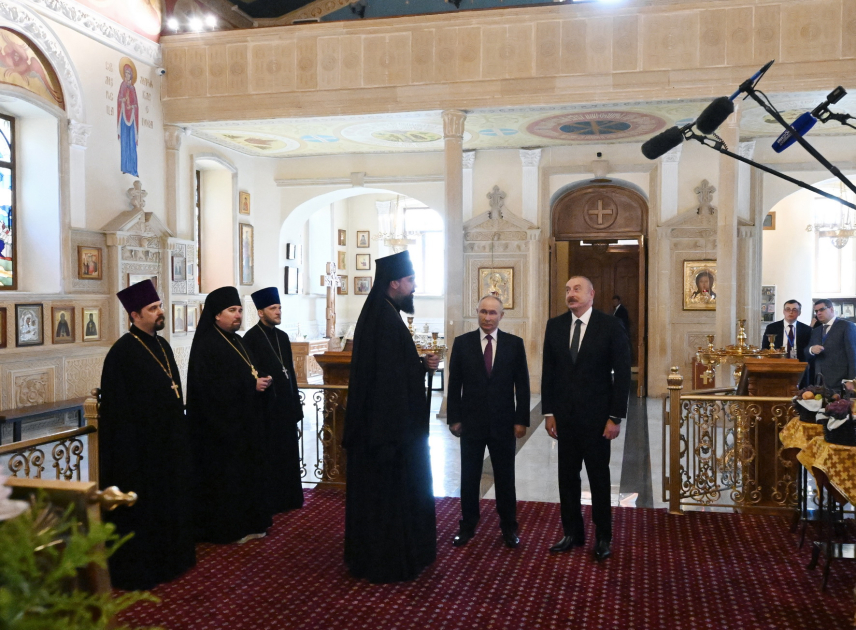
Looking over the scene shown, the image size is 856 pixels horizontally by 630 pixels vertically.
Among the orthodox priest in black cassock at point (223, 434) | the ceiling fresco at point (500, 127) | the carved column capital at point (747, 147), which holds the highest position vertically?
the ceiling fresco at point (500, 127)

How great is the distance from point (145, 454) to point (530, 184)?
11152mm

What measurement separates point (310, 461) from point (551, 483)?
264 centimetres

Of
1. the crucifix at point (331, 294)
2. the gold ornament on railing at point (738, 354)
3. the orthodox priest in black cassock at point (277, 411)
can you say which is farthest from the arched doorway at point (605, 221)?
the orthodox priest in black cassock at point (277, 411)

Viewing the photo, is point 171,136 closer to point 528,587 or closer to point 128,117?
point 128,117

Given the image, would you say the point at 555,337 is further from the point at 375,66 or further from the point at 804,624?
the point at 375,66

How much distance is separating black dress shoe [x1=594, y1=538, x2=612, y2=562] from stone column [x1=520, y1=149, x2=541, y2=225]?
10.1 m

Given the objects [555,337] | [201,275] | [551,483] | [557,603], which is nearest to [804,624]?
[557,603]

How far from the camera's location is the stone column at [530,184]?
1441 centimetres

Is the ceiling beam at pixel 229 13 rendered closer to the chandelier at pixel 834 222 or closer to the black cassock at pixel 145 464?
the black cassock at pixel 145 464

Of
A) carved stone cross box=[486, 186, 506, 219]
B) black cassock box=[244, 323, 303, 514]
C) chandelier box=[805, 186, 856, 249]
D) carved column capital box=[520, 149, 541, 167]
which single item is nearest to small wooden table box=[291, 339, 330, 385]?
carved stone cross box=[486, 186, 506, 219]

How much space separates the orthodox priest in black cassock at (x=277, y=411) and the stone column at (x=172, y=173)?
269 inches

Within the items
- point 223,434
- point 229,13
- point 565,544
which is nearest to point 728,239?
point 565,544

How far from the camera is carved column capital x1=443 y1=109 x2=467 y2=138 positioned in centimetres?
1098

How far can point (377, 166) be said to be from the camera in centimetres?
1560
